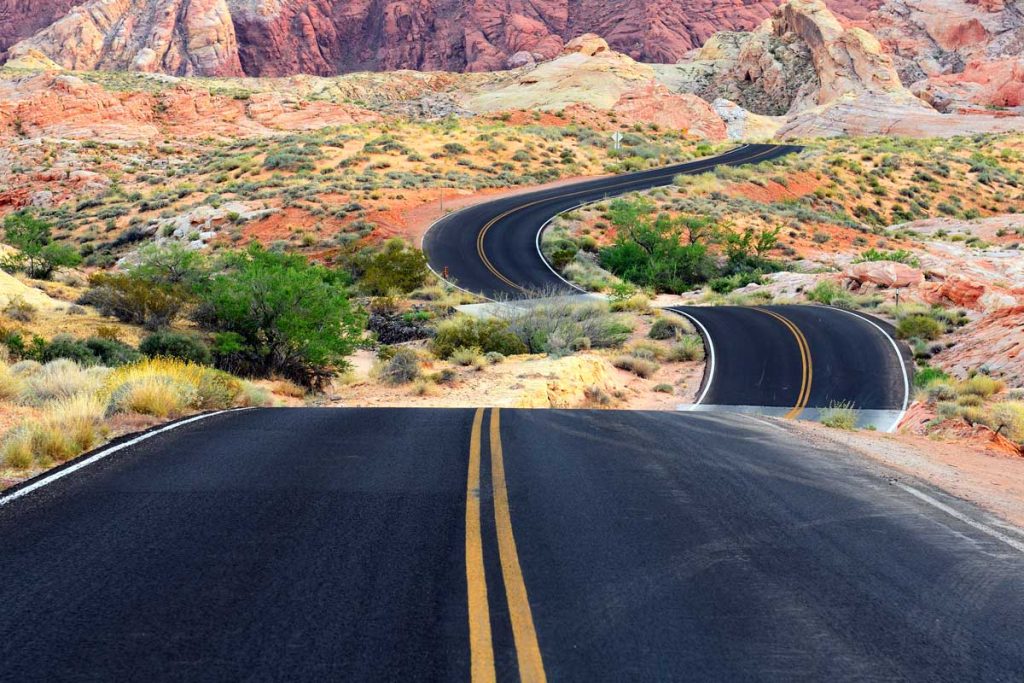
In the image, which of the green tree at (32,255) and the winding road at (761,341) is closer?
the winding road at (761,341)

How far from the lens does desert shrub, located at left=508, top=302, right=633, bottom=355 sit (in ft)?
80.0

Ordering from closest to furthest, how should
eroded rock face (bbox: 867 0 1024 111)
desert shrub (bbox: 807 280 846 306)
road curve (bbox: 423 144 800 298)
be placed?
1. desert shrub (bbox: 807 280 846 306)
2. road curve (bbox: 423 144 800 298)
3. eroded rock face (bbox: 867 0 1024 111)

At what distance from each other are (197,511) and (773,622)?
452cm

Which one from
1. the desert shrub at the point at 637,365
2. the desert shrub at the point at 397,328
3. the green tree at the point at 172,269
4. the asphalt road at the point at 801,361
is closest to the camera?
the asphalt road at the point at 801,361

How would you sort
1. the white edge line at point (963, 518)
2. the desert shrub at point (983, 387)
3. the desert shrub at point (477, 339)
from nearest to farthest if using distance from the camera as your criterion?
1. the white edge line at point (963, 518)
2. the desert shrub at point (983, 387)
3. the desert shrub at point (477, 339)

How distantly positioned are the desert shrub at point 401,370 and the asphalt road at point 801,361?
7.55m

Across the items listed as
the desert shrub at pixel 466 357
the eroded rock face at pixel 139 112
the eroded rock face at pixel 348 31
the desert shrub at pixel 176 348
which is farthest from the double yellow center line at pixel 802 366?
the eroded rock face at pixel 348 31

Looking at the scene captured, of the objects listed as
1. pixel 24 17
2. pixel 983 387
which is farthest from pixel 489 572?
pixel 24 17

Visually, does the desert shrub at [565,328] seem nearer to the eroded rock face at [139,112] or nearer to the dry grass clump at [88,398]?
the dry grass clump at [88,398]

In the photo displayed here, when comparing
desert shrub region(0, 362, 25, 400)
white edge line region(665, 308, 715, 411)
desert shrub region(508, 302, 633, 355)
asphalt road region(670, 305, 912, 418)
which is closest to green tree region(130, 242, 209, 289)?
desert shrub region(508, 302, 633, 355)

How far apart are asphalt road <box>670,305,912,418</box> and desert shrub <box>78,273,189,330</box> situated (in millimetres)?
14898

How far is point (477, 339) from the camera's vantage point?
2341cm

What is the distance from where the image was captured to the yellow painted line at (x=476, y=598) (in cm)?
411

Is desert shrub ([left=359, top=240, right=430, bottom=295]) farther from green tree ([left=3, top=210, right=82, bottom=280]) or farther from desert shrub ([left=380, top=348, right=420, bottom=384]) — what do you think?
desert shrub ([left=380, top=348, right=420, bottom=384])
